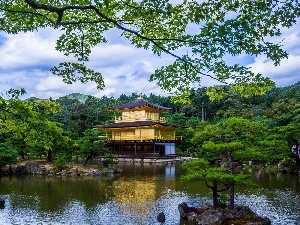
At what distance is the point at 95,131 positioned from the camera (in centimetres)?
2344

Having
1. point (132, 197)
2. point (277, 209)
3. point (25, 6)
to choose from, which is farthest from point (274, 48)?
point (132, 197)

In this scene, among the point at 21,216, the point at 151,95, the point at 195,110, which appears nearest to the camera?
the point at 21,216

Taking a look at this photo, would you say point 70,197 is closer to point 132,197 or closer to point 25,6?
point 132,197

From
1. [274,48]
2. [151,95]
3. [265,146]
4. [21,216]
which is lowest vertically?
[21,216]

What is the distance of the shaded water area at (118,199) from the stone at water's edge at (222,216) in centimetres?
34

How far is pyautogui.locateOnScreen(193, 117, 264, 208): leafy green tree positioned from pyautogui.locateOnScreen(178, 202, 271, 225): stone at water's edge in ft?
1.20

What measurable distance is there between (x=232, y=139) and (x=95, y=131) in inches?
567

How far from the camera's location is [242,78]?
4.09m

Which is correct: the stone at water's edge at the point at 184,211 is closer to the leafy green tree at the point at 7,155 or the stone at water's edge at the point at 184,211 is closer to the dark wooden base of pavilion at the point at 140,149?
the leafy green tree at the point at 7,155

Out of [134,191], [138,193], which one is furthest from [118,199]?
[134,191]

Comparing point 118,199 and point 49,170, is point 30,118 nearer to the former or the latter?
point 118,199

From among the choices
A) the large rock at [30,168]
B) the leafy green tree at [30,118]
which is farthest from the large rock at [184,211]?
the large rock at [30,168]

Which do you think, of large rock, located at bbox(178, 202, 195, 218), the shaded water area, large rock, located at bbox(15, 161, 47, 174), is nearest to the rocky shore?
large rock, located at bbox(15, 161, 47, 174)

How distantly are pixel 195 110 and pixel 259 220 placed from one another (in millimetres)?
46703
